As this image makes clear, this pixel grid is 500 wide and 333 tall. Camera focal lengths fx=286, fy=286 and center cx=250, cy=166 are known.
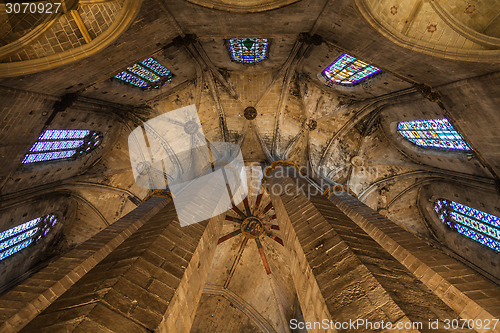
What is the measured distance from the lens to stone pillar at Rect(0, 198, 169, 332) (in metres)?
3.77

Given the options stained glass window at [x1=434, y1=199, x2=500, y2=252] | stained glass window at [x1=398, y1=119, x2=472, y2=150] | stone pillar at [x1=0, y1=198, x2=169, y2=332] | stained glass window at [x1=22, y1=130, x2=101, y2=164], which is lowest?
stone pillar at [x1=0, y1=198, x2=169, y2=332]

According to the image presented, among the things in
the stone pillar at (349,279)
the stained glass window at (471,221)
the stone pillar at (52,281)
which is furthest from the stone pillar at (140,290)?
the stained glass window at (471,221)

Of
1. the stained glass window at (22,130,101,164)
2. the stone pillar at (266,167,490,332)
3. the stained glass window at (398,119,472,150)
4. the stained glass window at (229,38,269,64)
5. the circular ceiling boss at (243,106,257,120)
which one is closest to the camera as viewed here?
the stone pillar at (266,167,490,332)

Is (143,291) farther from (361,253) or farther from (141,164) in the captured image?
(141,164)

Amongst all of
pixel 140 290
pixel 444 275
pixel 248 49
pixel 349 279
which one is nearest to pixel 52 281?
pixel 140 290

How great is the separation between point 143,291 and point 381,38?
21.0 feet

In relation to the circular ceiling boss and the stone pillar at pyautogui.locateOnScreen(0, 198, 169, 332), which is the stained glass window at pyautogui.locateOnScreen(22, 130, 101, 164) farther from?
the circular ceiling boss

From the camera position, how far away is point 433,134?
966 cm

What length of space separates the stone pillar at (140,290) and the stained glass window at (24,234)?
7.77 meters

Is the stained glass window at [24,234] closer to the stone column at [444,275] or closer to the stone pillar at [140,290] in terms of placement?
the stone pillar at [140,290]

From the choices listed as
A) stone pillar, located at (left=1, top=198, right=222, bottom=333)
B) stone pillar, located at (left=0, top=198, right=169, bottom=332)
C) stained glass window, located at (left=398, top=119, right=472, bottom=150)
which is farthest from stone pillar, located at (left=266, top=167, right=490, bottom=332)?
stained glass window, located at (left=398, top=119, right=472, bottom=150)

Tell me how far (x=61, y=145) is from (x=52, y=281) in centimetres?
623

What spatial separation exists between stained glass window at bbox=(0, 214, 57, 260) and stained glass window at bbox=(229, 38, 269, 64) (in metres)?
9.61

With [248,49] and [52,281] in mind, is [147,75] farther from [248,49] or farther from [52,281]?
[52,281]
